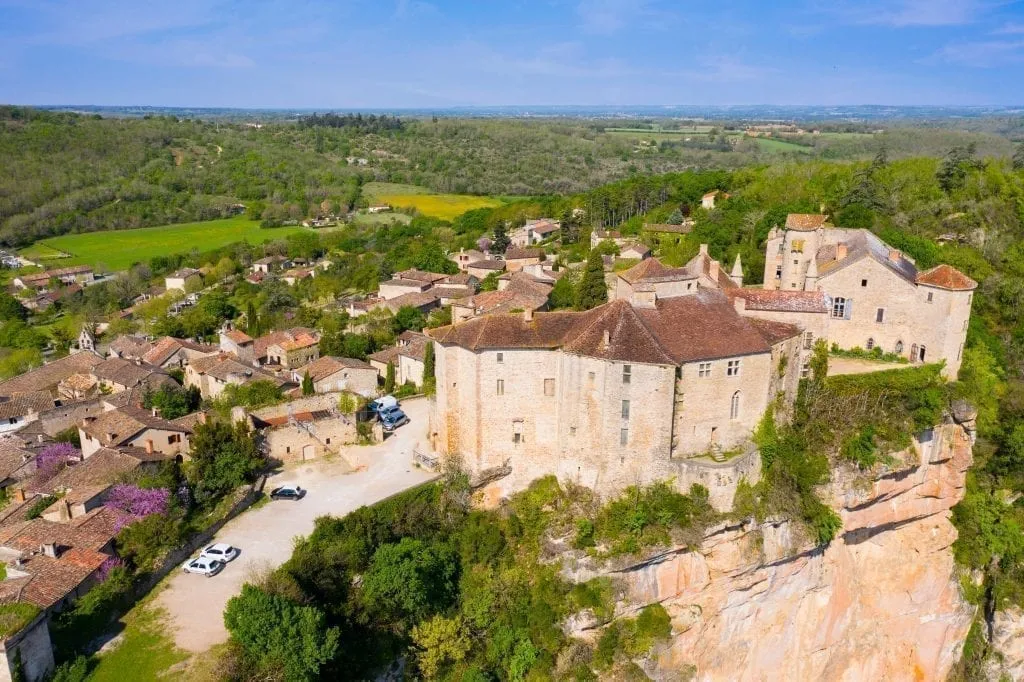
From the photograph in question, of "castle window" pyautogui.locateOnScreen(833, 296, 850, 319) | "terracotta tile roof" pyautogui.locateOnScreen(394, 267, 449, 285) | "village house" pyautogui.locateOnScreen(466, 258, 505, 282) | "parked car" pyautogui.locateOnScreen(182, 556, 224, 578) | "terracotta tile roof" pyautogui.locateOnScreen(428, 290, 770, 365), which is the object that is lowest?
"parked car" pyautogui.locateOnScreen(182, 556, 224, 578)

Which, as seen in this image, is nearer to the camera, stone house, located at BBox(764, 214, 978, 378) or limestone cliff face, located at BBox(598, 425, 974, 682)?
limestone cliff face, located at BBox(598, 425, 974, 682)

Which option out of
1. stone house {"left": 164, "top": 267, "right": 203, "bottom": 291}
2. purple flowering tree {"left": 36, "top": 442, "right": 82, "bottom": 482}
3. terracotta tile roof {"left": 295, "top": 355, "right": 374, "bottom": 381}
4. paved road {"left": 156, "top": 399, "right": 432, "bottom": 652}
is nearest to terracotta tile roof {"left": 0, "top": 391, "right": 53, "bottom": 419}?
purple flowering tree {"left": 36, "top": 442, "right": 82, "bottom": 482}

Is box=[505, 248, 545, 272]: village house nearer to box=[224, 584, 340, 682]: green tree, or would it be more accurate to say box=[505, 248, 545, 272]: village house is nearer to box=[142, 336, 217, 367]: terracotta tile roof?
box=[142, 336, 217, 367]: terracotta tile roof

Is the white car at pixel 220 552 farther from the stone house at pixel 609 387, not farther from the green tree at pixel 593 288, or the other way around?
the green tree at pixel 593 288

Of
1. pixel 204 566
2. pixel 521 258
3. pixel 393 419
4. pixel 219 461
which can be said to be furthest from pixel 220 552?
pixel 521 258

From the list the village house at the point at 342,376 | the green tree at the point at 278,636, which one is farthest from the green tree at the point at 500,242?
the green tree at the point at 278,636

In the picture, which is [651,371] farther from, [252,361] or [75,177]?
[75,177]

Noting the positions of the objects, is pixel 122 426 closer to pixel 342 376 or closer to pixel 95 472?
pixel 95 472
